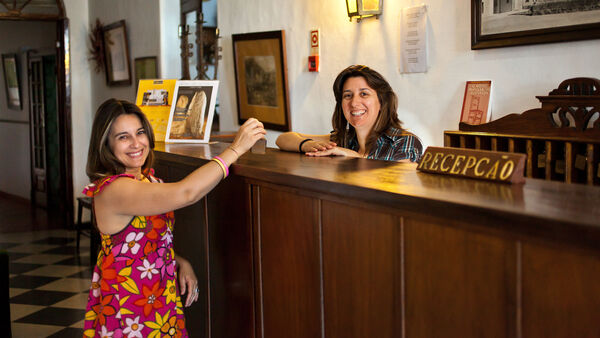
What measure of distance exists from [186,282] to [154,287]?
22cm

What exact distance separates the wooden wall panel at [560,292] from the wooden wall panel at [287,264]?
69 centimetres

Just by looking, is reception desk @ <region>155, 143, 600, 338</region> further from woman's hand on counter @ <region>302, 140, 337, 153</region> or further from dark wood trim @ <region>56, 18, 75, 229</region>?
dark wood trim @ <region>56, 18, 75, 229</region>

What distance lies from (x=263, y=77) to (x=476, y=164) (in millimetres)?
3949

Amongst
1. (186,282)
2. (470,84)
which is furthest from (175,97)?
(470,84)

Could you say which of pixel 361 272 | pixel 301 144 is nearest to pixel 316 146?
pixel 301 144

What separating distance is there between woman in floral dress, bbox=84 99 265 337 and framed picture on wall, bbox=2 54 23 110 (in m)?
9.23

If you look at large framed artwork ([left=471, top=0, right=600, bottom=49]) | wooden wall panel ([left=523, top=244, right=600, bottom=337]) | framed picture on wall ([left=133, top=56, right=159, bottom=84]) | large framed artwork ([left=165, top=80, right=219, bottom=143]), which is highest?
framed picture on wall ([left=133, top=56, right=159, bottom=84])

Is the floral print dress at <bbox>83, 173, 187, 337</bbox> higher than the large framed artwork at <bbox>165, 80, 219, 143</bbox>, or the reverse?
the large framed artwork at <bbox>165, 80, 219, 143</bbox>

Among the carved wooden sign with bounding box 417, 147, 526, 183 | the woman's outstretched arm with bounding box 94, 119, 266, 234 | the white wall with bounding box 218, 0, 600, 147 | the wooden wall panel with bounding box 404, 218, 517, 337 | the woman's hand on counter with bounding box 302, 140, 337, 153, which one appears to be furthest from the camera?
the white wall with bounding box 218, 0, 600, 147

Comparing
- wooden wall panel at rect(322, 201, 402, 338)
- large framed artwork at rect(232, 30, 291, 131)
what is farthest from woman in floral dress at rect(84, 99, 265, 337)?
large framed artwork at rect(232, 30, 291, 131)

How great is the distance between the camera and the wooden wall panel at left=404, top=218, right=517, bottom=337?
1223 mm

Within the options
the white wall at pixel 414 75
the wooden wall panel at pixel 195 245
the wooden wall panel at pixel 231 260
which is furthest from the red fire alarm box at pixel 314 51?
the wooden wall panel at pixel 231 260

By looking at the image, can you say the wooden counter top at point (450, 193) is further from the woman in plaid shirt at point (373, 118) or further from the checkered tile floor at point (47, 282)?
the checkered tile floor at point (47, 282)

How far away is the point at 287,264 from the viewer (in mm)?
1873
